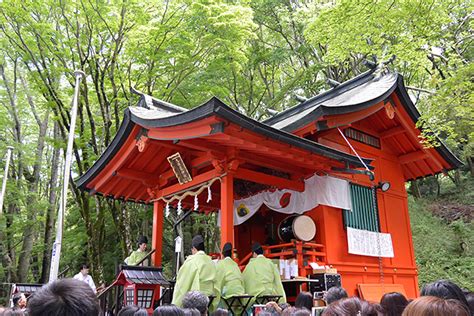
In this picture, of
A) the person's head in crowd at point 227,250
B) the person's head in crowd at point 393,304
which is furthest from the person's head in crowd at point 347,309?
the person's head in crowd at point 227,250

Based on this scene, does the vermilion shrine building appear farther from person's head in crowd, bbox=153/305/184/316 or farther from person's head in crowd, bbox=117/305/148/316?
person's head in crowd, bbox=153/305/184/316

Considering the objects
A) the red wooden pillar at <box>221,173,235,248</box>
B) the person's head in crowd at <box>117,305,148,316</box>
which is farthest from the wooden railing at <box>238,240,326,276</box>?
the person's head in crowd at <box>117,305,148,316</box>

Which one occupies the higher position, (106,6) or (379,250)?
(106,6)

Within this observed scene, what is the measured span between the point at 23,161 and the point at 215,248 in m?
9.92

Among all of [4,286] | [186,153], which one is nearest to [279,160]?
[186,153]

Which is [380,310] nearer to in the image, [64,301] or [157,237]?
[64,301]

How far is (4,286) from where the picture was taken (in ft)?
59.5

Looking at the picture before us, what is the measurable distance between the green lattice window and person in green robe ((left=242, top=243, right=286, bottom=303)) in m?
3.04

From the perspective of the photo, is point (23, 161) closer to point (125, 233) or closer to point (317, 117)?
point (125, 233)

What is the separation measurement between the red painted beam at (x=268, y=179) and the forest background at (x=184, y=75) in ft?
9.42

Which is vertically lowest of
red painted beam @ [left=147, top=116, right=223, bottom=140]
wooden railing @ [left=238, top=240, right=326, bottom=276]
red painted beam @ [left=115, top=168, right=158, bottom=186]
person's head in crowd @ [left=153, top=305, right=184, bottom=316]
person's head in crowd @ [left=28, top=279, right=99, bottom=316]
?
person's head in crowd @ [left=153, top=305, right=184, bottom=316]

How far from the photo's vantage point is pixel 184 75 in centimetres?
1367

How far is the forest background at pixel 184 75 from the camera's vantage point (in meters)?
7.55

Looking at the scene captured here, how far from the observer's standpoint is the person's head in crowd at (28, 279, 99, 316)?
1512 millimetres
